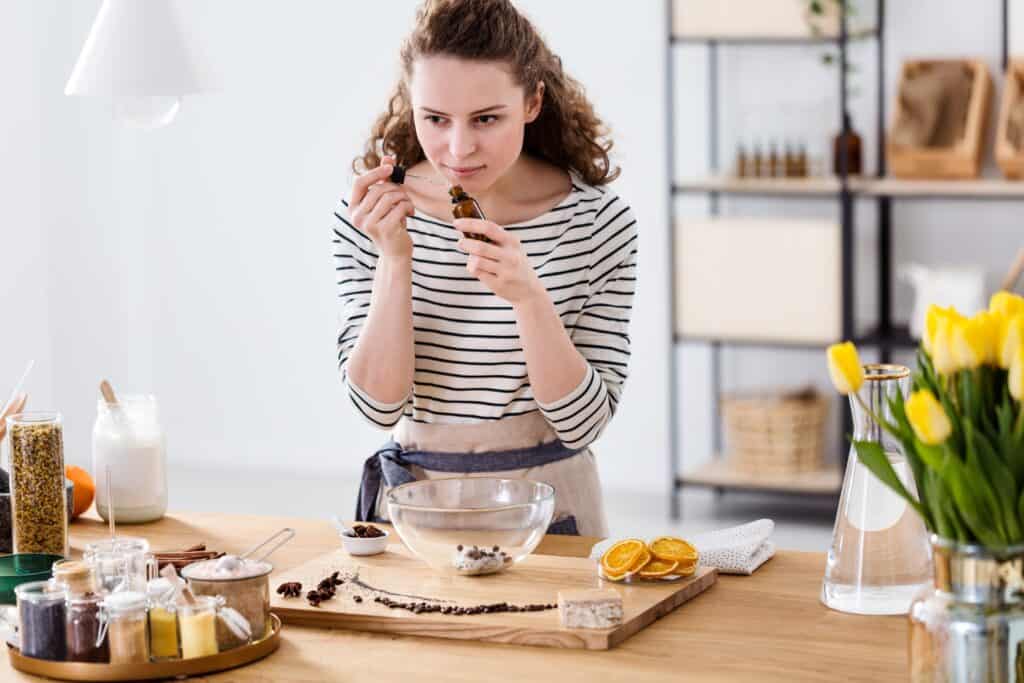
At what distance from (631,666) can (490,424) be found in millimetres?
678

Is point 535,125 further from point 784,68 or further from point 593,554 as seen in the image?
point 784,68

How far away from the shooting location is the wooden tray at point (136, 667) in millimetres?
1664

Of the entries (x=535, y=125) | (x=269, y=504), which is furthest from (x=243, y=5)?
(x=535, y=125)

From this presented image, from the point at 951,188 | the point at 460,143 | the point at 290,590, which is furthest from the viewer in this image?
the point at 951,188

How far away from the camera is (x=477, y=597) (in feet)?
6.11

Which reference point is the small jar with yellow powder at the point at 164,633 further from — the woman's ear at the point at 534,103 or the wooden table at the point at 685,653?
the woman's ear at the point at 534,103

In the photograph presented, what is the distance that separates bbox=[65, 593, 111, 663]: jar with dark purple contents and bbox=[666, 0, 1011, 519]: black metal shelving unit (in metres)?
3.43

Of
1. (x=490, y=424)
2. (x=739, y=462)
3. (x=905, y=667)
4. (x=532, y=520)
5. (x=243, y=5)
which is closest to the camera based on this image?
(x=905, y=667)

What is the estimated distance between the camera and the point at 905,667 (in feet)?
5.40

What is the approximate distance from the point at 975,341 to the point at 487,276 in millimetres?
802

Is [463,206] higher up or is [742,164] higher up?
[742,164]

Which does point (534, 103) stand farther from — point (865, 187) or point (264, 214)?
point (264, 214)

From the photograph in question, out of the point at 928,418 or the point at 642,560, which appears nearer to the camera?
the point at 928,418

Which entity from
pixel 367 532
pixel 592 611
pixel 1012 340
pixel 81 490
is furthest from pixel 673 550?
pixel 81 490
